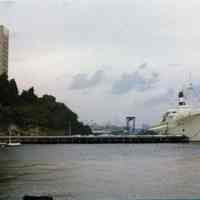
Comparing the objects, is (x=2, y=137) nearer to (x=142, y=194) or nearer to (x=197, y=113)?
(x=197, y=113)

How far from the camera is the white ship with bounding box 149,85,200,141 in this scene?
564 ft

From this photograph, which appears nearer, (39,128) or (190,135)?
(190,135)

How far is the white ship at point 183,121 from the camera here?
17200 centimetres

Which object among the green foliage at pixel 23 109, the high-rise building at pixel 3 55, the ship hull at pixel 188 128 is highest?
the high-rise building at pixel 3 55

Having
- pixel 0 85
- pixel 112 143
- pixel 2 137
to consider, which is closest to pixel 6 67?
pixel 0 85

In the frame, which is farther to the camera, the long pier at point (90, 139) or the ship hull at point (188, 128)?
the long pier at point (90, 139)

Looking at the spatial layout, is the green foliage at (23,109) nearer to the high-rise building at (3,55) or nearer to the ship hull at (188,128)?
the high-rise building at (3,55)

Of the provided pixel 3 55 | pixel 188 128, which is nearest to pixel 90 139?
pixel 188 128

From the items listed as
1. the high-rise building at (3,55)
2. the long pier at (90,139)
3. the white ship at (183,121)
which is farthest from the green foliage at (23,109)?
the white ship at (183,121)

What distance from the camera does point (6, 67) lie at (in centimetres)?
19950

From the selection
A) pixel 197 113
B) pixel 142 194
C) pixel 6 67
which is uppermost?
pixel 6 67

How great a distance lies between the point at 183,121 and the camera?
6969 inches

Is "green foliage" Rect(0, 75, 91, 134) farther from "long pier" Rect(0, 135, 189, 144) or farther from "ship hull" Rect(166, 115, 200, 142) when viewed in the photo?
"ship hull" Rect(166, 115, 200, 142)

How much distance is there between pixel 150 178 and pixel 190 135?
413 ft
